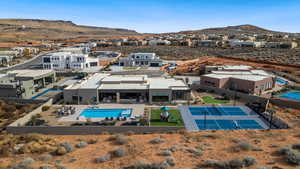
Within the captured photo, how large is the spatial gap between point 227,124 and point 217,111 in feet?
14.9

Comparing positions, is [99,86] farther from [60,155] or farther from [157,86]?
[60,155]

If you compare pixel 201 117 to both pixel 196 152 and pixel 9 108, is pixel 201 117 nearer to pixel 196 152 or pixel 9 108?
pixel 196 152

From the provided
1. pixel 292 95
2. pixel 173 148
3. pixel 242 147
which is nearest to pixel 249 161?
pixel 242 147

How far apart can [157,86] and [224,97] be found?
1204 centimetres

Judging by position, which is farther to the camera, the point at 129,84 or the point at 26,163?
the point at 129,84

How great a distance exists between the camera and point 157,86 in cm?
3472

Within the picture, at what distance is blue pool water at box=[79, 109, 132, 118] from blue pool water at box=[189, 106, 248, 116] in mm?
9666

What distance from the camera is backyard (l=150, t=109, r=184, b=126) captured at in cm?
2553

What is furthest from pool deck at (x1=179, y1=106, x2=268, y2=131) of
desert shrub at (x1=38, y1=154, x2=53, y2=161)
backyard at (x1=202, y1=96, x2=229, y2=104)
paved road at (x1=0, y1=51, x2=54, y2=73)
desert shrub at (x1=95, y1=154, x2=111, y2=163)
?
paved road at (x1=0, y1=51, x2=54, y2=73)

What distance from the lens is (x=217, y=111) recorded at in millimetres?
30016

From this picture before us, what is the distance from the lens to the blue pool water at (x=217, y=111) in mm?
28953

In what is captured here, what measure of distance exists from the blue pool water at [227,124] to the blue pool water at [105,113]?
9.91 metres

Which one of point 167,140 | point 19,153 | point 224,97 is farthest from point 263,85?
point 19,153

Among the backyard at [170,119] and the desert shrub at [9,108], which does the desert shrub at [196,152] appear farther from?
the desert shrub at [9,108]
